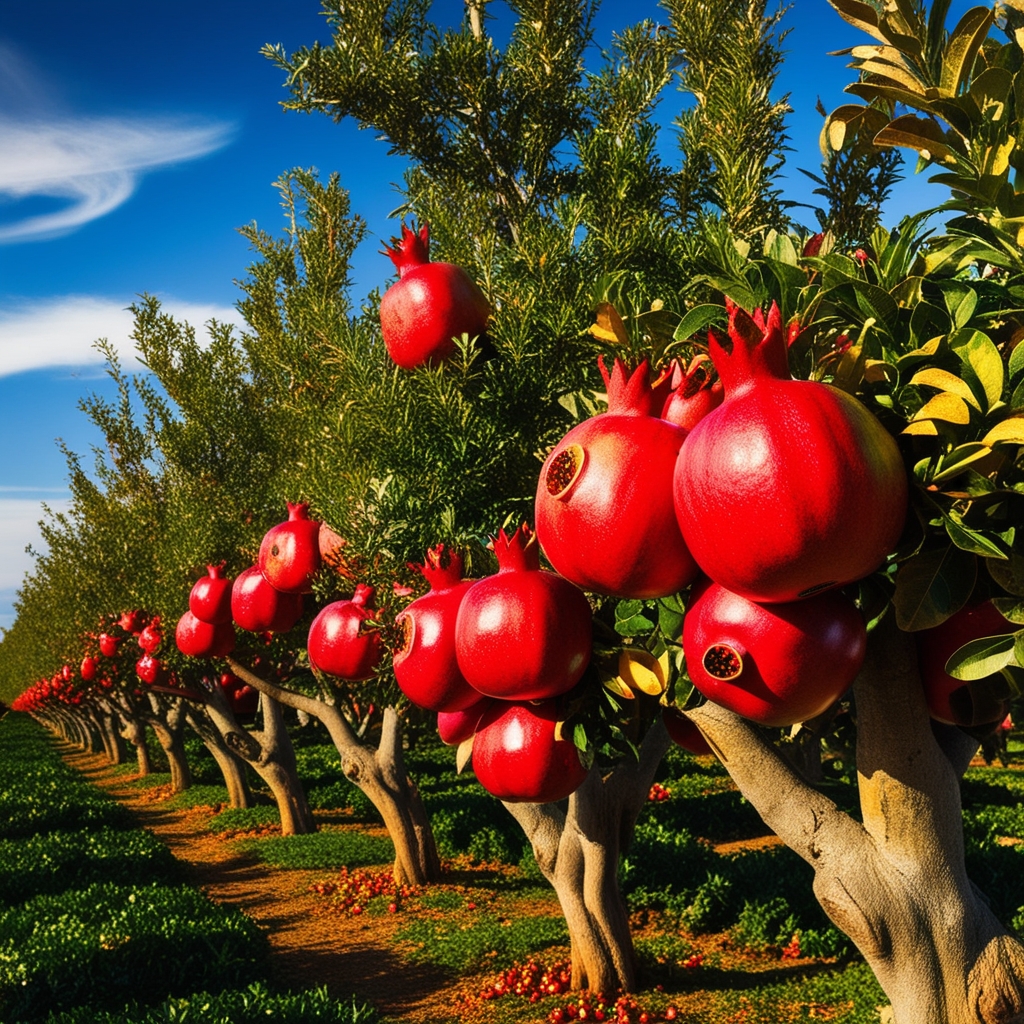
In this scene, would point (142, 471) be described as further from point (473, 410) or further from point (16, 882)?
point (473, 410)

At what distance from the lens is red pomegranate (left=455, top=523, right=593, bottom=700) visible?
1841 mm

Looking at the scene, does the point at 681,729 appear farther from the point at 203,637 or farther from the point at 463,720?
the point at 203,637

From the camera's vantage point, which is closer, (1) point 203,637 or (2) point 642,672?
(2) point 642,672

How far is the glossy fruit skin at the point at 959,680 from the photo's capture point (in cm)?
179

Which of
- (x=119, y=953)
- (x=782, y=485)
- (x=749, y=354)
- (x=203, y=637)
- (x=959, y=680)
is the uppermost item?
(x=749, y=354)

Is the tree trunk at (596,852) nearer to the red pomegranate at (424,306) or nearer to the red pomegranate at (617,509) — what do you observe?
the red pomegranate at (424,306)

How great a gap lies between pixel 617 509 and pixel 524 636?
48 cm

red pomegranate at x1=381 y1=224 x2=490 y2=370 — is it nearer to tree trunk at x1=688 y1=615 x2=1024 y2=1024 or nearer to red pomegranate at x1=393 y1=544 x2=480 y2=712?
red pomegranate at x1=393 y1=544 x2=480 y2=712

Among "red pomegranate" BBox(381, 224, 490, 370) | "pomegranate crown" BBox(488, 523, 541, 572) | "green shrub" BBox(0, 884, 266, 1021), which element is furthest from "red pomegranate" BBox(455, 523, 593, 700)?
"green shrub" BBox(0, 884, 266, 1021)

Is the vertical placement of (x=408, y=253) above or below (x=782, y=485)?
above

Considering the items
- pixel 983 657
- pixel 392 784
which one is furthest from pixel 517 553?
pixel 392 784

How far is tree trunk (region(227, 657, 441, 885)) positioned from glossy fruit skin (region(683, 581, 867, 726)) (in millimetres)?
9046

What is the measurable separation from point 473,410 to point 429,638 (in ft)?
5.69

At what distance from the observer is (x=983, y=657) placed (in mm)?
1616
